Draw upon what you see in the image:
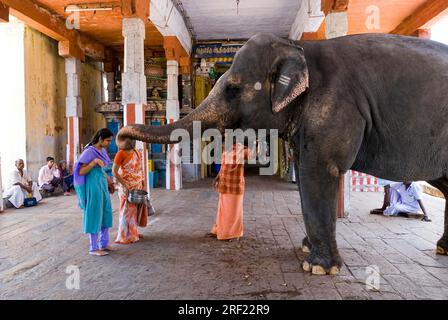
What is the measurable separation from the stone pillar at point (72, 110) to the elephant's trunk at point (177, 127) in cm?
876

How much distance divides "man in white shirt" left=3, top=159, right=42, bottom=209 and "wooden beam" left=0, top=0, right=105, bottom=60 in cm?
362

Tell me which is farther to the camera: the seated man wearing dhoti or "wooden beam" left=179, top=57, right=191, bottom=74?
"wooden beam" left=179, top=57, right=191, bottom=74

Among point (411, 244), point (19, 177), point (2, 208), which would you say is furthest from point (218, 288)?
point (19, 177)

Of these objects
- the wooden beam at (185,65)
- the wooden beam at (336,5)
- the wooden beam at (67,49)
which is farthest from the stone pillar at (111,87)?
the wooden beam at (336,5)

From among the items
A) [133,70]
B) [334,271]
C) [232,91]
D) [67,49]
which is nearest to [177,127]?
[232,91]

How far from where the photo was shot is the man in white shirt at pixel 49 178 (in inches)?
397

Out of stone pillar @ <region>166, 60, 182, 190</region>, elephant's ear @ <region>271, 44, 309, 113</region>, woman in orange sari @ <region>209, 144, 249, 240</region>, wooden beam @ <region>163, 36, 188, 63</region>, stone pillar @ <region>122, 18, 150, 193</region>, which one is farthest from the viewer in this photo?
stone pillar @ <region>166, 60, 182, 190</region>

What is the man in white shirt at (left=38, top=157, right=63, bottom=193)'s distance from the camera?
10078 millimetres

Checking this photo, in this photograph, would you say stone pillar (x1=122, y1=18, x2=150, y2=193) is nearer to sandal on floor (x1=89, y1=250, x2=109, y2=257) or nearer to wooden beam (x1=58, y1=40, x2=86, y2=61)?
sandal on floor (x1=89, y1=250, x2=109, y2=257)

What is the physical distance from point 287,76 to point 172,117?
7.90 meters

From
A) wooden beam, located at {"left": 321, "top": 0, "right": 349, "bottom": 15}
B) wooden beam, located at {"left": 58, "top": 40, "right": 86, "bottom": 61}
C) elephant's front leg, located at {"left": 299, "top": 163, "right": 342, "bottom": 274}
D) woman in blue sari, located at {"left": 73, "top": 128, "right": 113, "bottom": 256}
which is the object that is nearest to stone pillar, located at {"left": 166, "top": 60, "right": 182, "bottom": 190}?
wooden beam, located at {"left": 58, "top": 40, "right": 86, "bottom": 61}

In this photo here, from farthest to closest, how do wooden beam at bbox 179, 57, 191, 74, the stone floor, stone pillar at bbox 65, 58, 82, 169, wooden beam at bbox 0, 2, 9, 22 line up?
1. wooden beam at bbox 179, 57, 191, 74
2. stone pillar at bbox 65, 58, 82, 169
3. wooden beam at bbox 0, 2, 9, 22
4. the stone floor

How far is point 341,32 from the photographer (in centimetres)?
673

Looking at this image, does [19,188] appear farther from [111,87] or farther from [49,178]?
[111,87]
